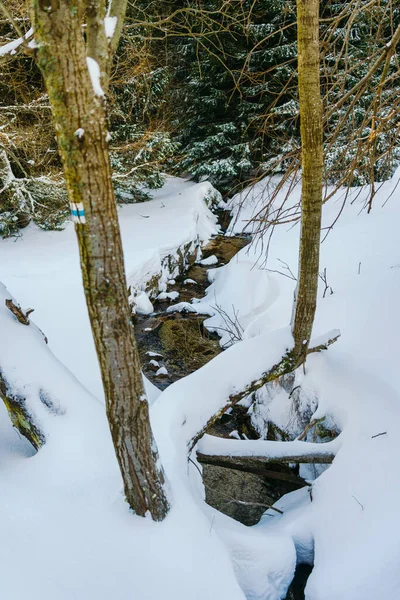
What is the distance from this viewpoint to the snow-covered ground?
7.20 ft

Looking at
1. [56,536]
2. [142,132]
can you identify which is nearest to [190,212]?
[142,132]

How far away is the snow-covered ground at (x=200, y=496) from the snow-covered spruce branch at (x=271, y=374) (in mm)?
57

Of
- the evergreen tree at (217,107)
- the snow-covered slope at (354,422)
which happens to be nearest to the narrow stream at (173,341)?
the snow-covered slope at (354,422)

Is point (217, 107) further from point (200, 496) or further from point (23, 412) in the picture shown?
point (200, 496)

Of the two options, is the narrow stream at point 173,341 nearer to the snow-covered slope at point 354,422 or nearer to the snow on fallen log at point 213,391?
the snow-covered slope at point 354,422

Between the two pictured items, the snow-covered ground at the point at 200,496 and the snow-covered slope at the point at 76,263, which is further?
the snow-covered slope at the point at 76,263

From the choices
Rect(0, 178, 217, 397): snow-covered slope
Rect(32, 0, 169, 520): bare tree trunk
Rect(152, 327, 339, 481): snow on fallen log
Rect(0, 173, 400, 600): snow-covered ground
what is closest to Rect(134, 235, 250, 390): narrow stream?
Rect(0, 178, 217, 397): snow-covered slope

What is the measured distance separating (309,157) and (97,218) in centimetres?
187

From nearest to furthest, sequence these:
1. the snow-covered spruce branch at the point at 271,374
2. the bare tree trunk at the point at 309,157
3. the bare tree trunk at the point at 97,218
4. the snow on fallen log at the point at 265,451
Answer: the bare tree trunk at the point at 97,218 < the bare tree trunk at the point at 309,157 < the snow-covered spruce branch at the point at 271,374 < the snow on fallen log at the point at 265,451

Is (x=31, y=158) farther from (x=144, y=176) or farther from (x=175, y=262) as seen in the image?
(x=175, y=262)

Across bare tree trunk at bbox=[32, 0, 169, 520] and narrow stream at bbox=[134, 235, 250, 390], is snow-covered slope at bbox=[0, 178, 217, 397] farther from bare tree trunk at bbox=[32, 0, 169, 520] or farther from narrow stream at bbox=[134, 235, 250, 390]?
bare tree trunk at bbox=[32, 0, 169, 520]

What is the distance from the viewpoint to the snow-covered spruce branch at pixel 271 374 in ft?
11.0

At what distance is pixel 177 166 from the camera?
13148 millimetres

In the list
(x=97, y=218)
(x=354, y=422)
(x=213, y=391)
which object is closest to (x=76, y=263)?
(x=213, y=391)
